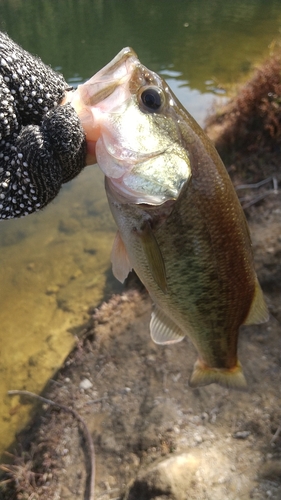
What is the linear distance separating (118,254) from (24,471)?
2777mm

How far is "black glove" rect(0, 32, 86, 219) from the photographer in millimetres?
1493

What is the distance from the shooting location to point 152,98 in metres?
1.74

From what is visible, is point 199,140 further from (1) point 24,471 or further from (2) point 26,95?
(1) point 24,471

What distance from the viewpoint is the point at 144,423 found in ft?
11.5

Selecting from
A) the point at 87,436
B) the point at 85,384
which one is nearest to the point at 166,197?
the point at 87,436

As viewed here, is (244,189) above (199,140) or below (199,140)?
below

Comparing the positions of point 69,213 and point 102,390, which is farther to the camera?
point 69,213

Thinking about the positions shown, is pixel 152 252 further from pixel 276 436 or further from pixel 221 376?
pixel 276 436

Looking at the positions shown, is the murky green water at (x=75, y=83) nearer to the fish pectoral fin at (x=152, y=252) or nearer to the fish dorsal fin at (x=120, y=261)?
the fish dorsal fin at (x=120, y=261)

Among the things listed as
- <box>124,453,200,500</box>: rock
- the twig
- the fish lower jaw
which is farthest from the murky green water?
the fish lower jaw

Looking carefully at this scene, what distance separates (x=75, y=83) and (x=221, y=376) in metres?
11.6

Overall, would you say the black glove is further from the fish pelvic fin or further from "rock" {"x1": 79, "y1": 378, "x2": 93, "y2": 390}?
"rock" {"x1": 79, "y1": 378, "x2": 93, "y2": 390}

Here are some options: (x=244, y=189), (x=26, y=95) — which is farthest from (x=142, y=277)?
(x=244, y=189)

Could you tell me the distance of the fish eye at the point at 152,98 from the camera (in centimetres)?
173
